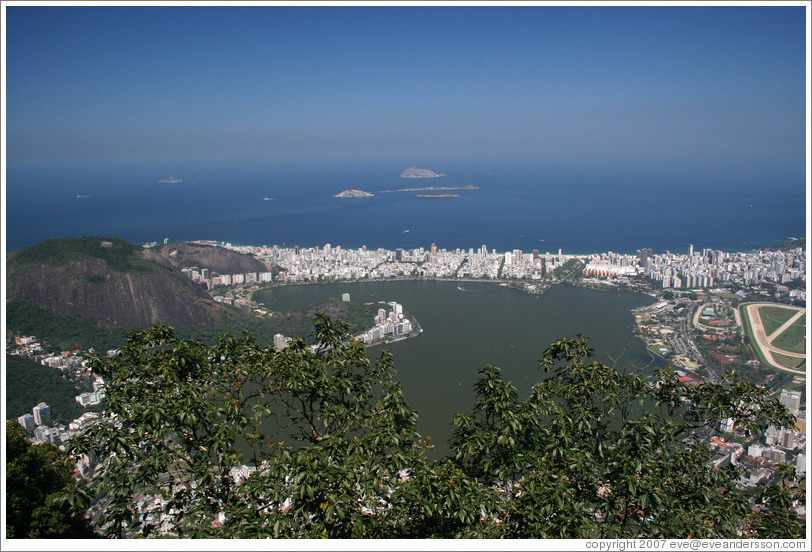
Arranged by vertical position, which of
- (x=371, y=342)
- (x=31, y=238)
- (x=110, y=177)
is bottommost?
(x=371, y=342)

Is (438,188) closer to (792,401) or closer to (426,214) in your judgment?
(426,214)

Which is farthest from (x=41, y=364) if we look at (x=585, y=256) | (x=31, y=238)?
(x=585, y=256)

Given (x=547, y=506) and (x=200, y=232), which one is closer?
(x=547, y=506)

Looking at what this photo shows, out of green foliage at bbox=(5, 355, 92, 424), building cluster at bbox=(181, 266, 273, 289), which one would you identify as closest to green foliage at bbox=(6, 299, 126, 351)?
green foliage at bbox=(5, 355, 92, 424)

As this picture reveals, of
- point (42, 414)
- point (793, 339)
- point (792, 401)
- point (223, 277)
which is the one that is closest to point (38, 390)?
point (42, 414)

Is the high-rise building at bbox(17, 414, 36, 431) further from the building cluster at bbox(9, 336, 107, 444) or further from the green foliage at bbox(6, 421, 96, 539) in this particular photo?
the green foliage at bbox(6, 421, 96, 539)

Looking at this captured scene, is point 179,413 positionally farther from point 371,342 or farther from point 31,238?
point 31,238
